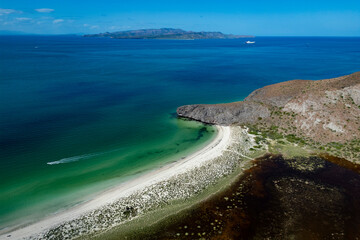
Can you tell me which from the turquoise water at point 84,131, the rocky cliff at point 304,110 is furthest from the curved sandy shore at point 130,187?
the rocky cliff at point 304,110

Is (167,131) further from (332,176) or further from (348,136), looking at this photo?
(348,136)

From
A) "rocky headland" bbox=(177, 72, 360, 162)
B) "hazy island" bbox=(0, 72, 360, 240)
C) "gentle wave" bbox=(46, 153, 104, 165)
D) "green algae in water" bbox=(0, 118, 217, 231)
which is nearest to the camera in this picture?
"hazy island" bbox=(0, 72, 360, 240)

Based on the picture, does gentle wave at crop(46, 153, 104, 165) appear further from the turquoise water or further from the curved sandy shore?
the curved sandy shore

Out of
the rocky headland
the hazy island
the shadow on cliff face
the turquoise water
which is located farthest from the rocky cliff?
the shadow on cliff face

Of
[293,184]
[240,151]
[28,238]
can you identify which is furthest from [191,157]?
[28,238]

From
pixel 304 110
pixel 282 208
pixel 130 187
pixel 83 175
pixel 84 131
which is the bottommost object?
pixel 282 208

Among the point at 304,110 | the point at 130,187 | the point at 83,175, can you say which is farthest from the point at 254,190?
the point at 304,110

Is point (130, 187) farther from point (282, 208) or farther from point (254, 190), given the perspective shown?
point (282, 208)
